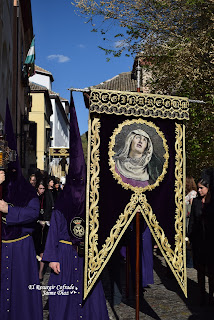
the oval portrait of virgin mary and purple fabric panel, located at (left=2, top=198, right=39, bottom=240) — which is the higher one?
the oval portrait of virgin mary

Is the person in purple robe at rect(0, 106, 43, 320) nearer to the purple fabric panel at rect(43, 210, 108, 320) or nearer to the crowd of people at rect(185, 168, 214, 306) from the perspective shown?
the purple fabric panel at rect(43, 210, 108, 320)

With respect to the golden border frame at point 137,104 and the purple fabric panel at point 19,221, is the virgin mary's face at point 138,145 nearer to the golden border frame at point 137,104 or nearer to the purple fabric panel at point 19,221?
the golden border frame at point 137,104

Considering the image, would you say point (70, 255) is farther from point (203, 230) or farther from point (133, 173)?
point (203, 230)

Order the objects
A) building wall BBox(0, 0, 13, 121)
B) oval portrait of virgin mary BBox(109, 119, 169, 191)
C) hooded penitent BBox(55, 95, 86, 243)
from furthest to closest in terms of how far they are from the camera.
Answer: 1. building wall BBox(0, 0, 13, 121)
2. oval portrait of virgin mary BBox(109, 119, 169, 191)
3. hooded penitent BBox(55, 95, 86, 243)

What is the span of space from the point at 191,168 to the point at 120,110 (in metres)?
11.2

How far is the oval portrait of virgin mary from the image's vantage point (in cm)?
502

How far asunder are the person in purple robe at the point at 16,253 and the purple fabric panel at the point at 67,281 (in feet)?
0.68

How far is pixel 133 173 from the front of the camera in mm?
5074

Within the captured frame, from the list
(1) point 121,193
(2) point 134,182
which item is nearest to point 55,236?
(1) point 121,193

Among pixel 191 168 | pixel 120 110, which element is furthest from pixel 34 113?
pixel 120 110

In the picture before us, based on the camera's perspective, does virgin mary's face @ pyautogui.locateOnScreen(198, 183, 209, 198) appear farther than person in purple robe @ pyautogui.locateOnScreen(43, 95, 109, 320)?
Yes

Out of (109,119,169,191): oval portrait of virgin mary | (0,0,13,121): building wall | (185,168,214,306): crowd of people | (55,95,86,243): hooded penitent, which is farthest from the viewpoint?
(0,0,13,121): building wall

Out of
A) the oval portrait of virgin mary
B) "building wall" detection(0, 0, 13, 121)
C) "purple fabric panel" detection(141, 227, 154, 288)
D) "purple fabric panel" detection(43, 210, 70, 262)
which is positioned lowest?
"purple fabric panel" detection(141, 227, 154, 288)

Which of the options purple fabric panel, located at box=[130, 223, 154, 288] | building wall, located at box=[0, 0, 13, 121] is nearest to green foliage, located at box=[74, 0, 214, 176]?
building wall, located at box=[0, 0, 13, 121]
